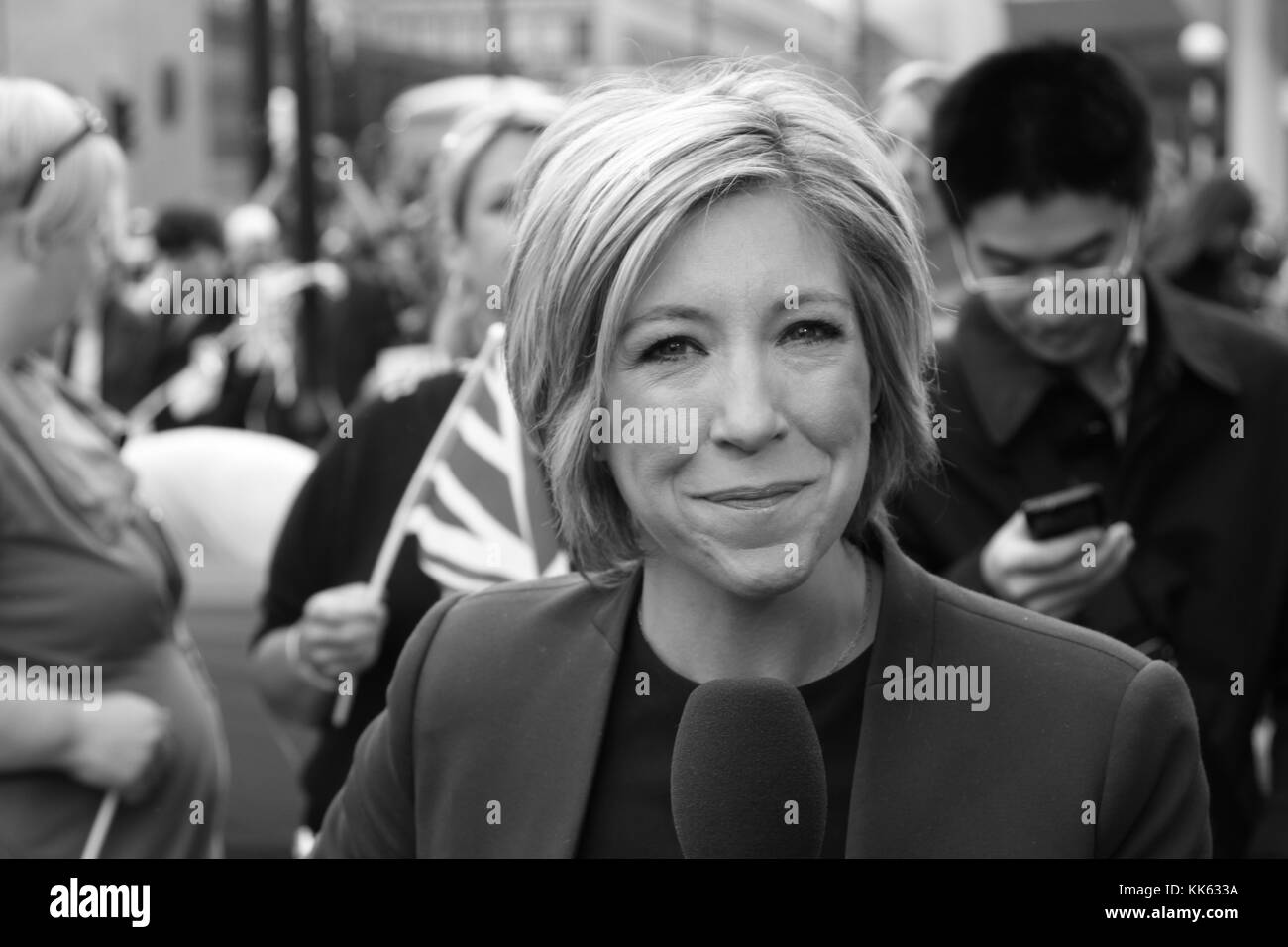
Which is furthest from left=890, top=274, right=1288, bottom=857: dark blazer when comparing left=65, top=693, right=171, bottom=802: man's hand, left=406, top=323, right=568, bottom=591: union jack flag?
left=65, top=693, right=171, bottom=802: man's hand

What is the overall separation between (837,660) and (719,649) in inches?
4.3

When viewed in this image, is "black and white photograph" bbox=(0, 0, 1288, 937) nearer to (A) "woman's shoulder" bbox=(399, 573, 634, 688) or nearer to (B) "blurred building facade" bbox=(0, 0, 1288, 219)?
(A) "woman's shoulder" bbox=(399, 573, 634, 688)

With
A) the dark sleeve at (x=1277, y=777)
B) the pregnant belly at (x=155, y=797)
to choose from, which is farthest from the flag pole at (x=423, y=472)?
the dark sleeve at (x=1277, y=777)

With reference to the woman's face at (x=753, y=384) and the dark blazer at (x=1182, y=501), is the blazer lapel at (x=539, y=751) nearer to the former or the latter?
the woman's face at (x=753, y=384)

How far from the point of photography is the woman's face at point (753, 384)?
4.87 feet

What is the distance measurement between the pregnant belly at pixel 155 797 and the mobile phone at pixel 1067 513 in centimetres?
130

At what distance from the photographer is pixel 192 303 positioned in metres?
3.23

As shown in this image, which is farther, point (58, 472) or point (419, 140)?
point (419, 140)

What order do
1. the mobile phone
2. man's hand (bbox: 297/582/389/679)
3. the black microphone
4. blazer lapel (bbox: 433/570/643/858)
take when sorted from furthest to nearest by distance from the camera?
man's hand (bbox: 297/582/389/679) → the mobile phone → blazer lapel (bbox: 433/570/643/858) → the black microphone

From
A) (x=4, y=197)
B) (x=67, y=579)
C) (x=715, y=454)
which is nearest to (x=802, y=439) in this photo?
(x=715, y=454)

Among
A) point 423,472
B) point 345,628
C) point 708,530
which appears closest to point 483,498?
point 423,472

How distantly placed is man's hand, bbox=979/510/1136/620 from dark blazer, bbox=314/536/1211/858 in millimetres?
468

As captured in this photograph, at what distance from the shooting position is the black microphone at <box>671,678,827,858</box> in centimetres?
138
